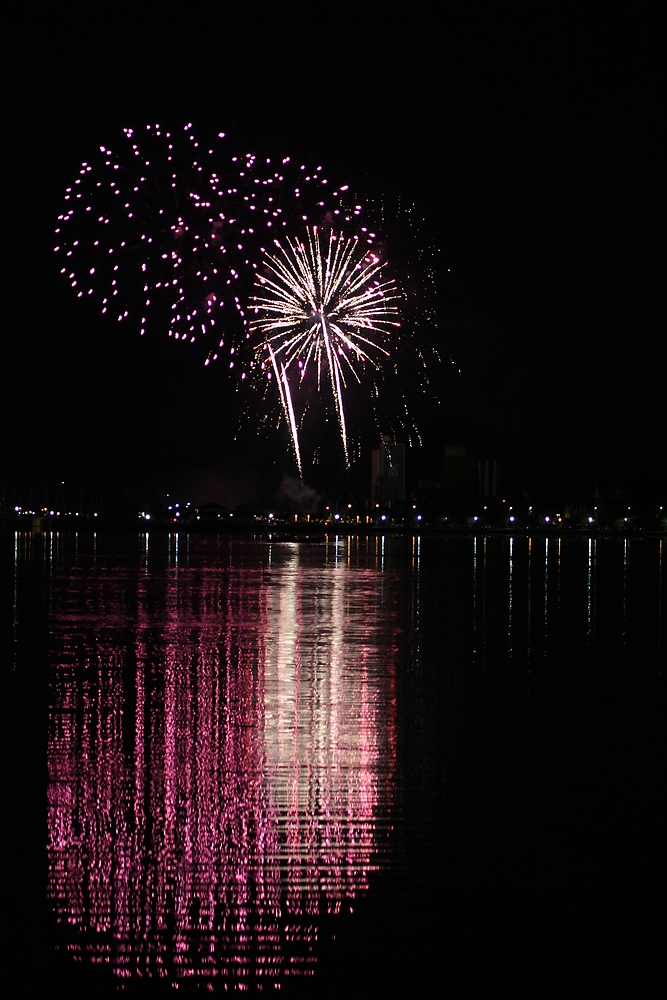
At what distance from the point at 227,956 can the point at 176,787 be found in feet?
10.9

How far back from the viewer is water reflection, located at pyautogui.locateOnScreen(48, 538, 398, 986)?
22.3ft

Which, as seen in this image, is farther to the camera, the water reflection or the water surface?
the water reflection

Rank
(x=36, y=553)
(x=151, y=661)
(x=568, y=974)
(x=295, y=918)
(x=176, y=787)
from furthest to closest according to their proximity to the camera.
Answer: (x=36, y=553) → (x=151, y=661) → (x=176, y=787) → (x=295, y=918) → (x=568, y=974)

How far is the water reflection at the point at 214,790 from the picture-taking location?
680 centimetres

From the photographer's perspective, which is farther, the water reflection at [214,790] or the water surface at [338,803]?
the water reflection at [214,790]

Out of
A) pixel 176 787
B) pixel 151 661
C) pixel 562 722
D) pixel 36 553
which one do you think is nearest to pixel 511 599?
pixel 151 661

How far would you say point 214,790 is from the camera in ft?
31.6

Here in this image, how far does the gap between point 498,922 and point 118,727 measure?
5.89 metres

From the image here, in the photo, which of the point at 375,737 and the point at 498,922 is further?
the point at 375,737

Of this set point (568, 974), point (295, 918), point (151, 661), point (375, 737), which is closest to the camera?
point (568, 974)

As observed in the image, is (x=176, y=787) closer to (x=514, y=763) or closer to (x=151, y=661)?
(x=514, y=763)

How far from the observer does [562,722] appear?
13.0 metres

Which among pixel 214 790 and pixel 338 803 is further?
pixel 214 790

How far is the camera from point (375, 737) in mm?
11891
